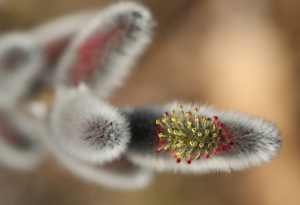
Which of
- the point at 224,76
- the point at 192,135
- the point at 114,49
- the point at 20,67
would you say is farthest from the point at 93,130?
the point at 224,76

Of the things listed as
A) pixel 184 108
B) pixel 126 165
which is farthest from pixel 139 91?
pixel 184 108


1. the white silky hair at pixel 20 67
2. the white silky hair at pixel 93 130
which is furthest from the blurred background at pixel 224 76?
the white silky hair at pixel 93 130

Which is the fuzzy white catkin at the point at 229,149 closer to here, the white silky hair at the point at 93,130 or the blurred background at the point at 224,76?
the white silky hair at the point at 93,130

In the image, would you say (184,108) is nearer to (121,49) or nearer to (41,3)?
(121,49)

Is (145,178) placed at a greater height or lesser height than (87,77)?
lesser

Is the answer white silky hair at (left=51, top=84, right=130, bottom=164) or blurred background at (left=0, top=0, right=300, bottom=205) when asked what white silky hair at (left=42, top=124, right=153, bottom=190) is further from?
blurred background at (left=0, top=0, right=300, bottom=205)
